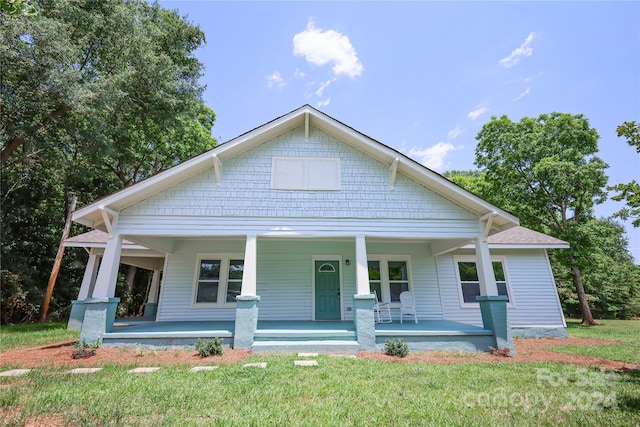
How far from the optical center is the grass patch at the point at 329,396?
10.1ft

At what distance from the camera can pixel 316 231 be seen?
24.9ft

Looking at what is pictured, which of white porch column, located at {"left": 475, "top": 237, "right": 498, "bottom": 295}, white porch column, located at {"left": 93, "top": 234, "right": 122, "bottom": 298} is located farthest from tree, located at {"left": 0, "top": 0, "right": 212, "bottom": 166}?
white porch column, located at {"left": 475, "top": 237, "right": 498, "bottom": 295}

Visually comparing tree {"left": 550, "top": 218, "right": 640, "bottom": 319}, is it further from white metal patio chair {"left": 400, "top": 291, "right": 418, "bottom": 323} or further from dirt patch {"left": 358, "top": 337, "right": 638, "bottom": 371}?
white metal patio chair {"left": 400, "top": 291, "right": 418, "bottom": 323}

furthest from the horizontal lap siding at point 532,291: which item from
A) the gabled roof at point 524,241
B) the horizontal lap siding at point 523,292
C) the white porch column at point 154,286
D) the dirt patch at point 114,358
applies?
the white porch column at point 154,286

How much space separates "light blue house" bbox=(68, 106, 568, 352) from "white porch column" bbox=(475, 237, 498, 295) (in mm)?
32

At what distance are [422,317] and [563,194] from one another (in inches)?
475

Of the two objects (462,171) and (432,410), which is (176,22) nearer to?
(432,410)

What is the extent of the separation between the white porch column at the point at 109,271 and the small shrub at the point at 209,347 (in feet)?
9.01

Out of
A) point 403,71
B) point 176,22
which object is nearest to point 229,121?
point 403,71

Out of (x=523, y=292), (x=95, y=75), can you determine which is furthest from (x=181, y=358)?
(x=95, y=75)

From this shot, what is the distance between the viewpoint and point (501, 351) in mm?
6664

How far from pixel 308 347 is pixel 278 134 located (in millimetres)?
5815

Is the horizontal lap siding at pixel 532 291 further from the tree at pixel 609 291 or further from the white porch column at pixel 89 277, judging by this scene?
the white porch column at pixel 89 277

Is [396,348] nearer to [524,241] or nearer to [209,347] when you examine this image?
[209,347]
